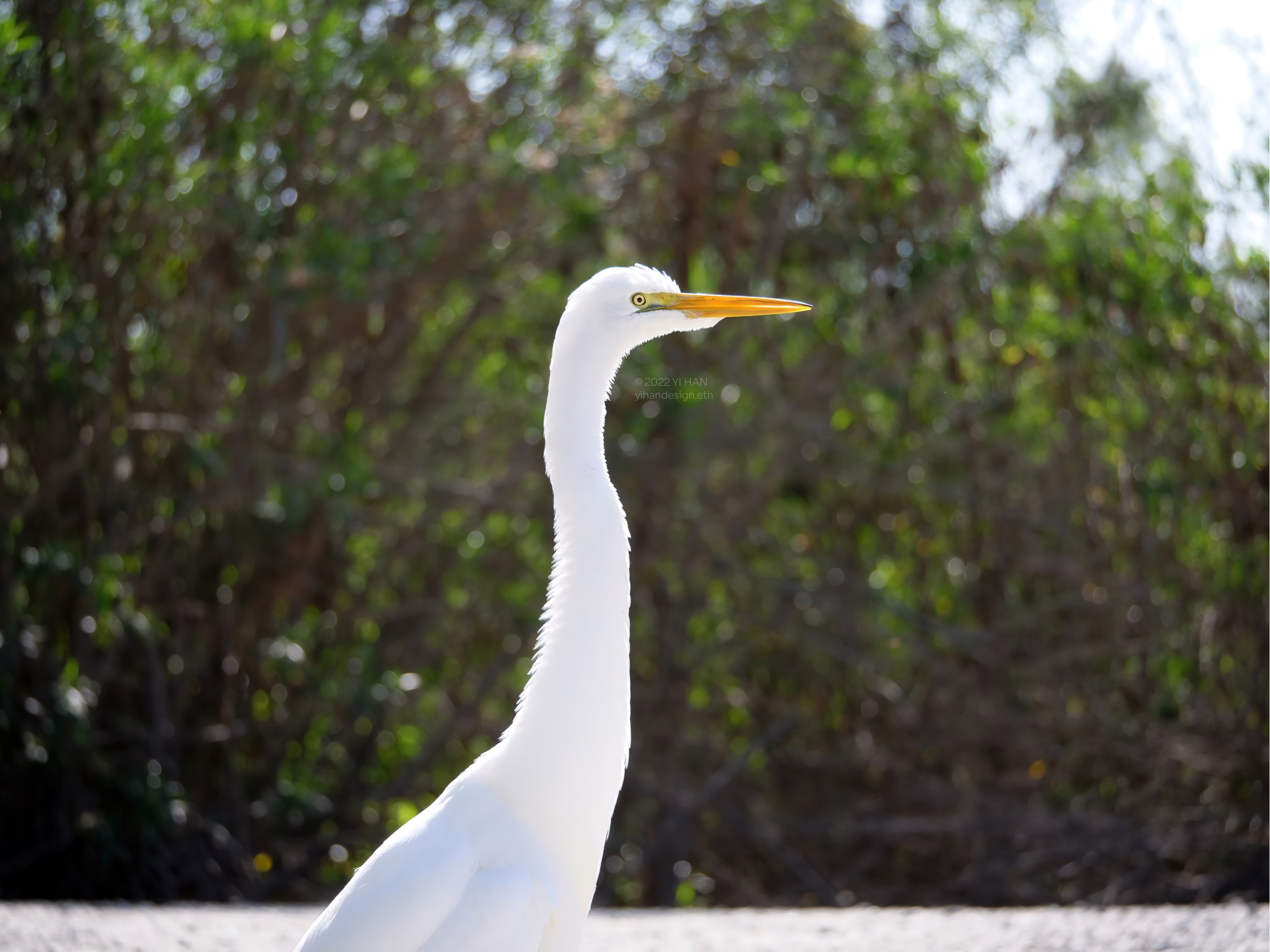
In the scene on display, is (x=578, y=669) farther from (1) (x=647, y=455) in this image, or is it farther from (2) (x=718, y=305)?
(1) (x=647, y=455)

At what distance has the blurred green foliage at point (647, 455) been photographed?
4.94 metres

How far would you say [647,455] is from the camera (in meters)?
5.75

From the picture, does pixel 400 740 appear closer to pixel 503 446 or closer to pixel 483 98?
pixel 503 446

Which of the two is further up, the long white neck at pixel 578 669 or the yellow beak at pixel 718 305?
the yellow beak at pixel 718 305

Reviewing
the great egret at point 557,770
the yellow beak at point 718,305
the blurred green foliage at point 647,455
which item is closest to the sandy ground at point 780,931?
the blurred green foliage at point 647,455

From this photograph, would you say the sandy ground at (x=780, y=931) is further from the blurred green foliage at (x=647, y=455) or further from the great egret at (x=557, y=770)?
the great egret at (x=557, y=770)

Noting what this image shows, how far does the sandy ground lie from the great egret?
1582mm

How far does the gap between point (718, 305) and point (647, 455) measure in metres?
3.19

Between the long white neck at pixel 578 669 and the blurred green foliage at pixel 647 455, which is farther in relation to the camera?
the blurred green foliage at pixel 647 455

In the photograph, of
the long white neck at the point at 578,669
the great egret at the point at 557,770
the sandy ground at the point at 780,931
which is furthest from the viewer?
the sandy ground at the point at 780,931

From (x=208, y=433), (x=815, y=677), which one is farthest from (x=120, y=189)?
(x=815, y=677)

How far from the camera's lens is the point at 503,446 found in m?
6.02

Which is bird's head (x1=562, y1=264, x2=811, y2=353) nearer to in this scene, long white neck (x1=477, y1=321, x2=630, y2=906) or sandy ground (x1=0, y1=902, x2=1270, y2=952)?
long white neck (x1=477, y1=321, x2=630, y2=906)

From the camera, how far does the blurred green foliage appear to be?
16.2 feet
